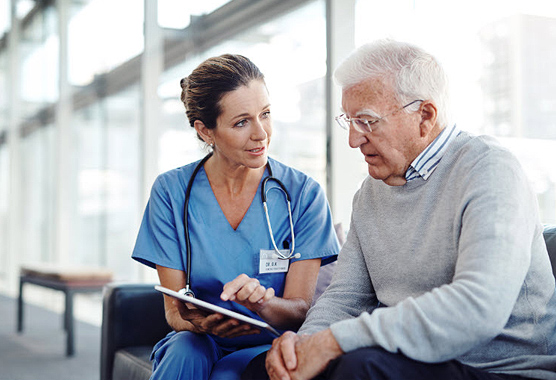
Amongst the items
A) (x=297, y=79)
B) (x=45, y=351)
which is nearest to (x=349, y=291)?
(x=297, y=79)

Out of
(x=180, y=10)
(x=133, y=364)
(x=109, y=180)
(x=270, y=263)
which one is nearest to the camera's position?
(x=270, y=263)

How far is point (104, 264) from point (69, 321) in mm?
1967

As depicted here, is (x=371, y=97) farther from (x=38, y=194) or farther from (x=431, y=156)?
(x=38, y=194)

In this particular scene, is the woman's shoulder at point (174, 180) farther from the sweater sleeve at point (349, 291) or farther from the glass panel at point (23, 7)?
the glass panel at point (23, 7)

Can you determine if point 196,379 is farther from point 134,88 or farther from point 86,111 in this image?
point 86,111

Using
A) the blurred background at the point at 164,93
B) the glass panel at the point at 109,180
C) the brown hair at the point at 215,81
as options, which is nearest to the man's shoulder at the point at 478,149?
the blurred background at the point at 164,93

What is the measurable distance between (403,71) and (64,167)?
564cm

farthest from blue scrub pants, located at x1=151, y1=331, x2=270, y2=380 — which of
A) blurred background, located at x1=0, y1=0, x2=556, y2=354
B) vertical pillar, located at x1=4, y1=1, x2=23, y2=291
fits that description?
vertical pillar, located at x1=4, y1=1, x2=23, y2=291

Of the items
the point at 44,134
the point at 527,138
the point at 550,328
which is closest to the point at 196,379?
the point at 550,328

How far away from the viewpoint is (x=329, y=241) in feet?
5.72

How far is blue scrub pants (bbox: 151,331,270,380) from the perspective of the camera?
4.90 feet

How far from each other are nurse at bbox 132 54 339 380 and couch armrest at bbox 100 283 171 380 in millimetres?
530

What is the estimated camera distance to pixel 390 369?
3.41 ft

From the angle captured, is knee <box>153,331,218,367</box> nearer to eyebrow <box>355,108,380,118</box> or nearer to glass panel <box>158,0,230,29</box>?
eyebrow <box>355,108,380,118</box>
